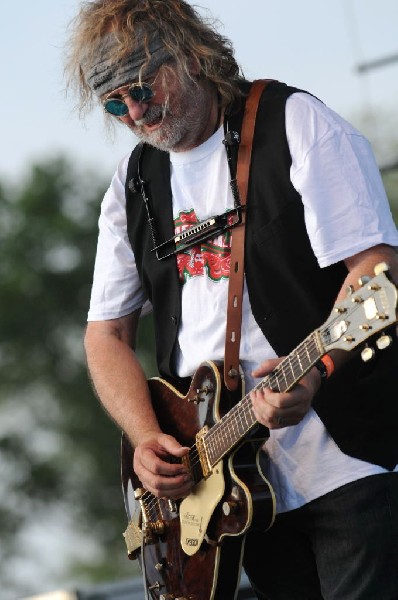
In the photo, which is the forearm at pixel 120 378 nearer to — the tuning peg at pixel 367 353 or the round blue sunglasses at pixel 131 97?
the round blue sunglasses at pixel 131 97

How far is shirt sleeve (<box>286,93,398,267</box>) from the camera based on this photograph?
103 inches

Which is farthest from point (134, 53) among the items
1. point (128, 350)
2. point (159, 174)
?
point (128, 350)

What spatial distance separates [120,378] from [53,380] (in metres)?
8.36

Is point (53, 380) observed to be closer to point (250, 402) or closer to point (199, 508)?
point (199, 508)

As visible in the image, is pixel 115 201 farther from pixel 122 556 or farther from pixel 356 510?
pixel 122 556

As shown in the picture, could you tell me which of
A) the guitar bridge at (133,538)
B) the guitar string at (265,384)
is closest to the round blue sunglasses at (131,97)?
the guitar string at (265,384)

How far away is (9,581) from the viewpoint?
32.7 feet

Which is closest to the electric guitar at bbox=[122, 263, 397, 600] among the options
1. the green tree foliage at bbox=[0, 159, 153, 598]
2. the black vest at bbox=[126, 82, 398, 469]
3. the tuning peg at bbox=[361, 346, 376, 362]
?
the tuning peg at bbox=[361, 346, 376, 362]

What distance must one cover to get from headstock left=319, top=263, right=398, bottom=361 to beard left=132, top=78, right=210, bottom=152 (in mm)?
752

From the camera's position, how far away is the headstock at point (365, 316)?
2.27 m

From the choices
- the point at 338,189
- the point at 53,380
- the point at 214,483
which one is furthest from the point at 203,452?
the point at 53,380

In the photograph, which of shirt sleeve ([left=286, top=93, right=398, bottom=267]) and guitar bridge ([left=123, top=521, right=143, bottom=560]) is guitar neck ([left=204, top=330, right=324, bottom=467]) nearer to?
shirt sleeve ([left=286, top=93, right=398, bottom=267])

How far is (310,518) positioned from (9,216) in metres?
9.48

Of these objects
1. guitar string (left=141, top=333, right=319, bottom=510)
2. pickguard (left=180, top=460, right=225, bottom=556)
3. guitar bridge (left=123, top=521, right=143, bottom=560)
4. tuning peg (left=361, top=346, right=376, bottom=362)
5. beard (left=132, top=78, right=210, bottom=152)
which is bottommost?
guitar bridge (left=123, top=521, right=143, bottom=560)
